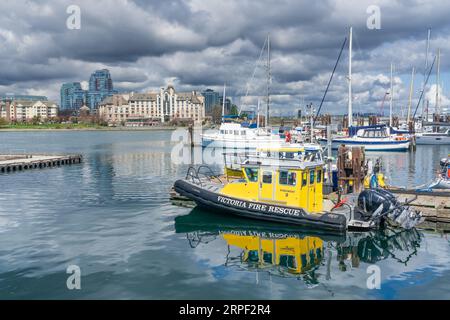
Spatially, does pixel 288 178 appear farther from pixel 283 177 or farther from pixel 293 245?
pixel 293 245

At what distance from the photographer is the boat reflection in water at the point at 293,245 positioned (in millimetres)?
16297

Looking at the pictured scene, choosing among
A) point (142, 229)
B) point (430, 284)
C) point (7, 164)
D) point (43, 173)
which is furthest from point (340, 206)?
point (7, 164)

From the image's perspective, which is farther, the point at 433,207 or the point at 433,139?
the point at 433,139

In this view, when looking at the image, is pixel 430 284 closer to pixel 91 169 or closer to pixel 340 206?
pixel 340 206

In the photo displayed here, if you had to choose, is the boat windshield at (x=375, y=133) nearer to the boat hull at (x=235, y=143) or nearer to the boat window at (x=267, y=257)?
the boat hull at (x=235, y=143)

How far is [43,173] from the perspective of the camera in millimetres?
43969

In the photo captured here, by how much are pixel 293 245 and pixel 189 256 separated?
4667mm

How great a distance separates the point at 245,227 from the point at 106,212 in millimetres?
8488

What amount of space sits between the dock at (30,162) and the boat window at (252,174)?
3257 centimetres

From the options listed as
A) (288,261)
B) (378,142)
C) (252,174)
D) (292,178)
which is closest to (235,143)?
(378,142)

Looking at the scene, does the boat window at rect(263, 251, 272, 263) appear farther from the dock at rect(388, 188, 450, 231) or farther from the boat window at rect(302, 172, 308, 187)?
the dock at rect(388, 188, 450, 231)

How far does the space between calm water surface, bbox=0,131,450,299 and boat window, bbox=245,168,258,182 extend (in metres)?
2.28

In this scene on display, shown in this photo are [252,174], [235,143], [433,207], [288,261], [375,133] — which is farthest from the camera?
[375,133]

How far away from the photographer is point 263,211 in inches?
839
